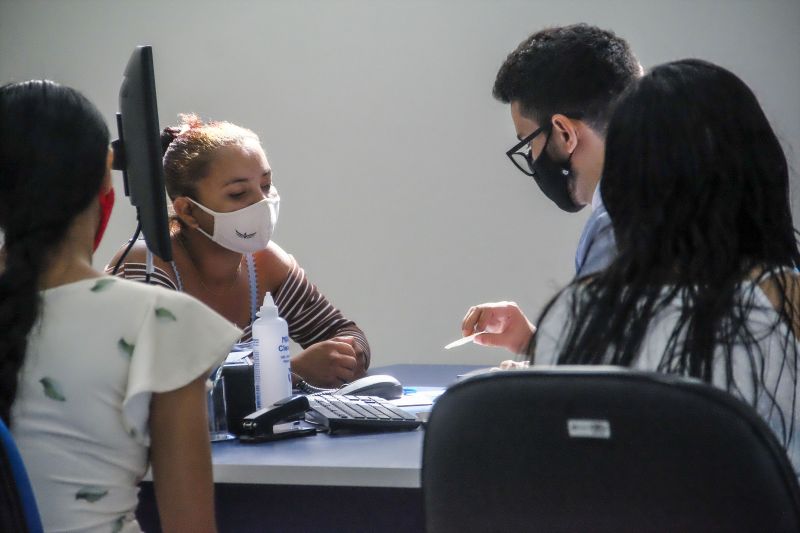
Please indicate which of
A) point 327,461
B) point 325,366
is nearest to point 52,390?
point 327,461

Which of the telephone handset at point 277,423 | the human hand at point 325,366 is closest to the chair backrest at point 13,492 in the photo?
the telephone handset at point 277,423

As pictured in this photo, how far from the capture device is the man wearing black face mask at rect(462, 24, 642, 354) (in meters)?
1.93

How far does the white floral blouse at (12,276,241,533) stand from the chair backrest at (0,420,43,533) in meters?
0.09

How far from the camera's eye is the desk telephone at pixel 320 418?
4.63ft

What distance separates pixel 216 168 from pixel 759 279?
1389 millimetres

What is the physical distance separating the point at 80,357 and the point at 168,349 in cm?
10

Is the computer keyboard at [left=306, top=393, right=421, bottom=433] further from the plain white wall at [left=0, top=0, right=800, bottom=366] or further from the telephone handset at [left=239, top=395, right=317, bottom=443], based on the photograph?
the plain white wall at [left=0, top=0, right=800, bottom=366]

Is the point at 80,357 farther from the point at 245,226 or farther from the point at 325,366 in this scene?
the point at 245,226

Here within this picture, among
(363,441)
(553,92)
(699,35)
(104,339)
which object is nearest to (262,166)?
(553,92)

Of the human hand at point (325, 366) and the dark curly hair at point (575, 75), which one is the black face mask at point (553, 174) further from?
the human hand at point (325, 366)

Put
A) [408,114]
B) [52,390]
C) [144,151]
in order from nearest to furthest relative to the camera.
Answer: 1. [52,390]
2. [144,151]
3. [408,114]

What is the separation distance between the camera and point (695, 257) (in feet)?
3.31

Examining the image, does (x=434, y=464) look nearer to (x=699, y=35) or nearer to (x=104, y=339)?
(x=104, y=339)

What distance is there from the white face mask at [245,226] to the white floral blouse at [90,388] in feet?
3.37
